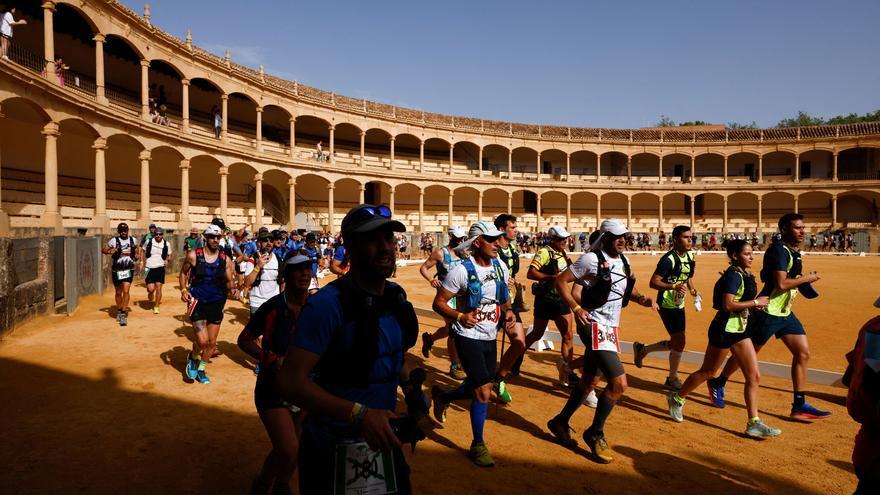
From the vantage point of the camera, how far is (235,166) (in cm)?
2977

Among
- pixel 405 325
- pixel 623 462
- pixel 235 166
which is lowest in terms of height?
pixel 623 462

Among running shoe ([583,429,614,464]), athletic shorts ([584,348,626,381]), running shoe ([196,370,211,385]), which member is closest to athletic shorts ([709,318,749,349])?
athletic shorts ([584,348,626,381])

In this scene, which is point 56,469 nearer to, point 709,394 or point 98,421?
point 98,421

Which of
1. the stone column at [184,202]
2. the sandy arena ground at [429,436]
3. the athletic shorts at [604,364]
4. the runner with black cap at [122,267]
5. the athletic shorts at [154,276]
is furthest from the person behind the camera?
the stone column at [184,202]

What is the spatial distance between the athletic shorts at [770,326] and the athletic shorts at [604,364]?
194cm

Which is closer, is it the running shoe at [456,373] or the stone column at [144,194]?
the running shoe at [456,373]

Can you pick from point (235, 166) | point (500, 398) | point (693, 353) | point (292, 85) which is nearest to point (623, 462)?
point (500, 398)

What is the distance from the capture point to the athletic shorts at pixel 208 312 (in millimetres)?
5559

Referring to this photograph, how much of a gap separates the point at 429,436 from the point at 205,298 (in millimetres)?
3162

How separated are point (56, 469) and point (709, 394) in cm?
636

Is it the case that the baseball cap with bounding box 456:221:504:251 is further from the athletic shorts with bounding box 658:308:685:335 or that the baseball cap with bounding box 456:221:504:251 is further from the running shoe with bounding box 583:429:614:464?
the athletic shorts with bounding box 658:308:685:335

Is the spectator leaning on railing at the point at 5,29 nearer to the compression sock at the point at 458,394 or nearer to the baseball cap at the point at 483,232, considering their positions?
the baseball cap at the point at 483,232

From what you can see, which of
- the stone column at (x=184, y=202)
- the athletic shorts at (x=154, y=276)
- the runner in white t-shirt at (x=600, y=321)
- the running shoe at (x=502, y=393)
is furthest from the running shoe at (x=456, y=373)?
the stone column at (x=184, y=202)

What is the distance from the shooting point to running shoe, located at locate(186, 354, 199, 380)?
575cm
